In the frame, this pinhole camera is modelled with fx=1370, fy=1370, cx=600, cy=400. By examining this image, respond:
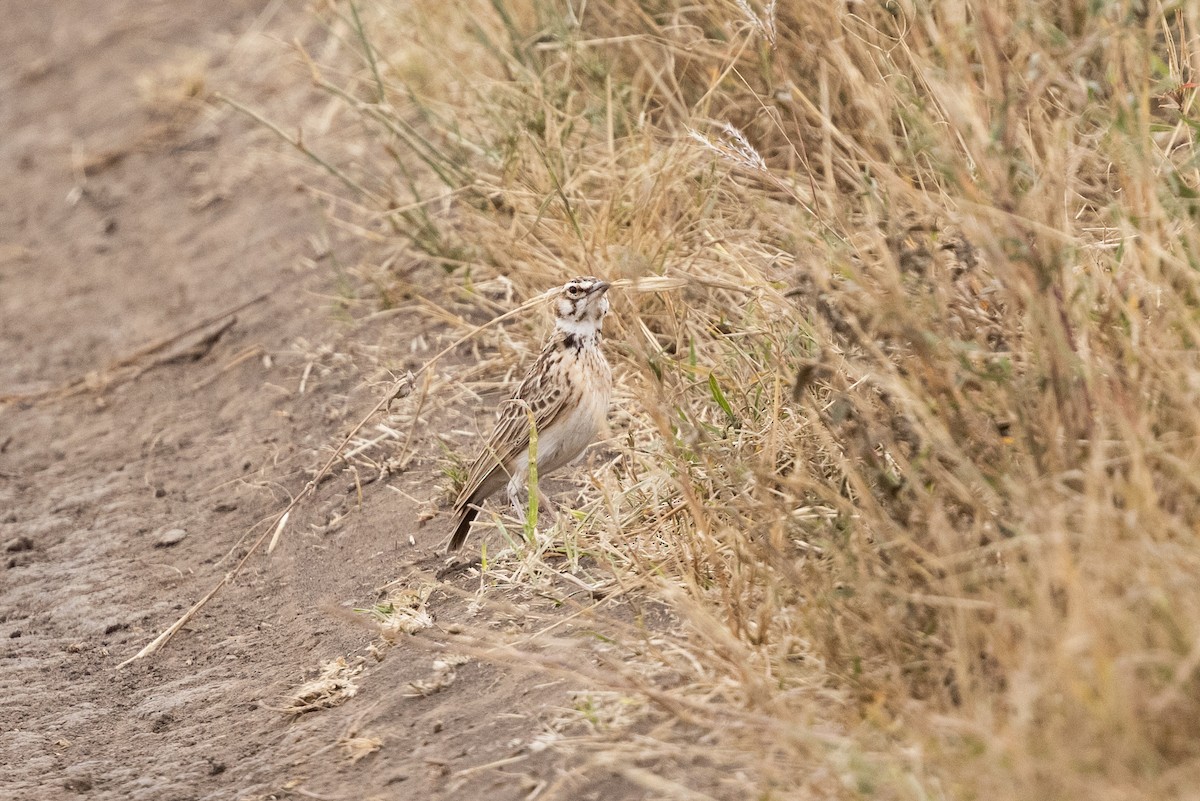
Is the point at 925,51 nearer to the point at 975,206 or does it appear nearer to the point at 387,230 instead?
the point at 975,206

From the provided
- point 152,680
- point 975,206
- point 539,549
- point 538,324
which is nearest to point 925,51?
point 975,206

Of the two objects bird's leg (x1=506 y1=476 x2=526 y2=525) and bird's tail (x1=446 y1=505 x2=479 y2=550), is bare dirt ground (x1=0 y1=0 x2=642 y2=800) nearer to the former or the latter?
bird's tail (x1=446 y1=505 x2=479 y2=550)

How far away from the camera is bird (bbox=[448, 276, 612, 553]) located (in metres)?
4.82

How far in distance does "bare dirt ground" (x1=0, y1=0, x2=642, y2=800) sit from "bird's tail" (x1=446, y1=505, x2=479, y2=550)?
99mm

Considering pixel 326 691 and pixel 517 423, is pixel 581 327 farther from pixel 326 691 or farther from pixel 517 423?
pixel 326 691

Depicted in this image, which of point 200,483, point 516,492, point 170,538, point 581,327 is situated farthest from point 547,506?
point 200,483

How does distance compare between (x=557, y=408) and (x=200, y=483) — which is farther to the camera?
(x=200, y=483)

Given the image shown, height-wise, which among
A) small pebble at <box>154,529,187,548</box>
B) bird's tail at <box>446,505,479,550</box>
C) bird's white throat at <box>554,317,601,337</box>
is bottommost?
small pebble at <box>154,529,187,548</box>

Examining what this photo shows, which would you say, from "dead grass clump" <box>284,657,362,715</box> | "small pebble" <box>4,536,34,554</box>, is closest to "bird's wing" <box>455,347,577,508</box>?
"dead grass clump" <box>284,657,362,715</box>

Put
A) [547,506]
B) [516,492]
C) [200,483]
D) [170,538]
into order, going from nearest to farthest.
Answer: [547,506], [516,492], [170,538], [200,483]

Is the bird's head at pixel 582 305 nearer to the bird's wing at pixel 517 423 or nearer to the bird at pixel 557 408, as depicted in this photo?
the bird at pixel 557 408

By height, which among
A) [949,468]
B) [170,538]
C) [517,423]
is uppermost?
[949,468]

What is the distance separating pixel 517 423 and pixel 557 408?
0.21 m

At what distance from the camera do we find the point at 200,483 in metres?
6.05
